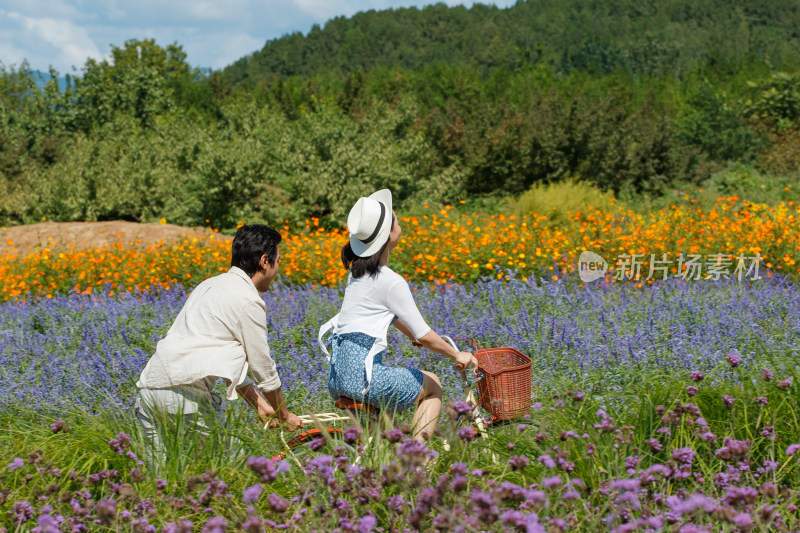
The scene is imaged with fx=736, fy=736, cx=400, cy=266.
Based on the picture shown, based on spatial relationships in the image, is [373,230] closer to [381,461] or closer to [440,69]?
[381,461]

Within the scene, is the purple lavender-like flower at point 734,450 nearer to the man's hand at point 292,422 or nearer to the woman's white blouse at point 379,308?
the woman's white blouse at point 379,308

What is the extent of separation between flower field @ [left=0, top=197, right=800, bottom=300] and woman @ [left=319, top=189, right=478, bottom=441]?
13.5ft

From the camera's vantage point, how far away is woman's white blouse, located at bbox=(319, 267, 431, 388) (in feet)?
10.2

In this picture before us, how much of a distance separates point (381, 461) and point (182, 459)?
29.6 inches

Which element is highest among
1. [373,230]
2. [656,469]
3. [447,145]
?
[447,145]

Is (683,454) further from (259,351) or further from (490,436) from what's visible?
(259,351)

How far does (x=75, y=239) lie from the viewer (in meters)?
11.4

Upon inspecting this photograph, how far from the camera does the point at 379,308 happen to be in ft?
10.4

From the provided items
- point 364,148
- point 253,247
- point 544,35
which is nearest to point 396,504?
point 253,247

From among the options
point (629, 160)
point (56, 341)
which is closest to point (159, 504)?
point (56, 341)

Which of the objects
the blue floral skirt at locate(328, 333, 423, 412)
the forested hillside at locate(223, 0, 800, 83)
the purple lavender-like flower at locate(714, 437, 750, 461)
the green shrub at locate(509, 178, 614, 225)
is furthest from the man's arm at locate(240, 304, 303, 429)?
the forested hillside at locate(223, 0, 800, 83)

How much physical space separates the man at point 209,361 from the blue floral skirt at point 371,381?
0.88 feet

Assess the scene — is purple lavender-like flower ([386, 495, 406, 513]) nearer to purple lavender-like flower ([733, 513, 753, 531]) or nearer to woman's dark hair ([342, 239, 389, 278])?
purple lavender-like flower ([733, 513, 753, 531])

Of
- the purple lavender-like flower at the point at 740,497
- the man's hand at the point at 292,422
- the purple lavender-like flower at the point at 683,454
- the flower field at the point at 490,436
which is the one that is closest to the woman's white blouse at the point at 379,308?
the man's hand at the point at 292,422
